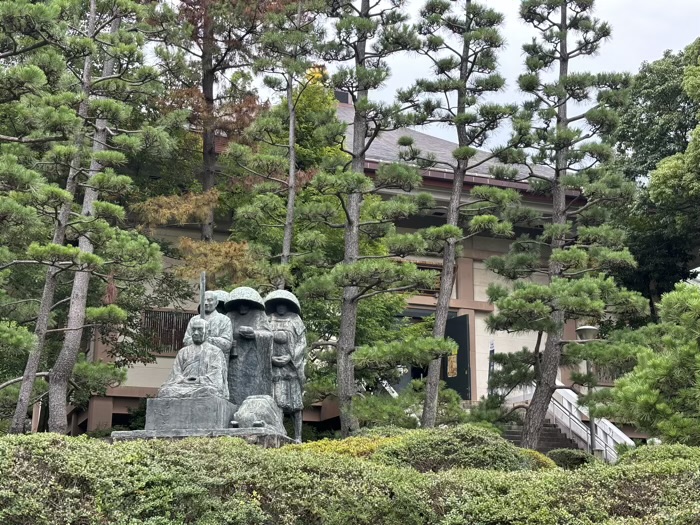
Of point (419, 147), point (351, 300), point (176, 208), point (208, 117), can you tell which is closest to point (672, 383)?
point (351, 300)

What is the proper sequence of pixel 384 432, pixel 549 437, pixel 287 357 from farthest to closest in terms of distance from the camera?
1. pixel 549 437
2. pixel 384 432
3. pixel 287 357

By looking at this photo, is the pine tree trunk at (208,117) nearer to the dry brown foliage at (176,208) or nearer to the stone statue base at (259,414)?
the dry brown foliage at (176,208)

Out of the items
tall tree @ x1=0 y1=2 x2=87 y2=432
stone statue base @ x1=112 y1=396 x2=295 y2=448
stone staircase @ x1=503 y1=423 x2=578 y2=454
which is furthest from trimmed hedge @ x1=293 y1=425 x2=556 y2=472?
stone staircase @ x1=503 y1=423 x2=578 y2=454

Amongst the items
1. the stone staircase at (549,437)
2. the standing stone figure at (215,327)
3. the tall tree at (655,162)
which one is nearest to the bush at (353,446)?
the standing stone figure at (215,327)

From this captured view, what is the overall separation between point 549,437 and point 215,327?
11.4 metres

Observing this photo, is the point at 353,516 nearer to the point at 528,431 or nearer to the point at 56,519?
the point at 56,519

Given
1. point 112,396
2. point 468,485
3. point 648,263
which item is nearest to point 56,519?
point 468,485

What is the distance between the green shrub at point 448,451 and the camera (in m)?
10.9

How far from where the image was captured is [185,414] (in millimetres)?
11500

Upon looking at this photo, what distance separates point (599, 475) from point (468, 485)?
111 centimetres

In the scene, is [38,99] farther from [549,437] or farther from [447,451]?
[549,437]

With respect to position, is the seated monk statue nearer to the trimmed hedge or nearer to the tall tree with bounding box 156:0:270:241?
the trimmed hedge

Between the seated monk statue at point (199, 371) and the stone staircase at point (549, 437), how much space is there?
9723 mm

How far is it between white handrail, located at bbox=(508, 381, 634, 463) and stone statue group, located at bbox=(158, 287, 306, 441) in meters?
7.09
